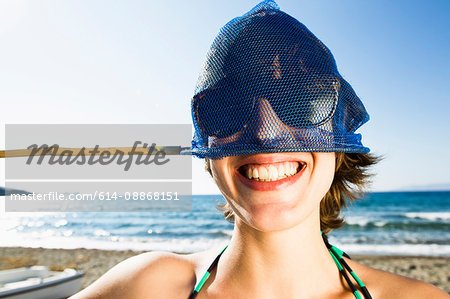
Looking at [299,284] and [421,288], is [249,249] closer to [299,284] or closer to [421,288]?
[299,284]

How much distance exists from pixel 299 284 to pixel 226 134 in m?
0.47

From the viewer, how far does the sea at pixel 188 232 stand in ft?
35.1

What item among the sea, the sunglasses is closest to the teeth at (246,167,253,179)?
the sunglasses

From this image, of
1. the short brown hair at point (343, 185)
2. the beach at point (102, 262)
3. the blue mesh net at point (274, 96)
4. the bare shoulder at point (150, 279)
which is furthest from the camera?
the beach at point (102, 262)

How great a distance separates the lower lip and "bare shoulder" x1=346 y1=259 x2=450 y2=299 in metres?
0.41

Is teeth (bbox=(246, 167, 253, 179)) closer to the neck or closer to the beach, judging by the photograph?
the neck

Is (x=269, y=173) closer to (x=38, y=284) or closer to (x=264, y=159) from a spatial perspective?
(x=264, y=159)

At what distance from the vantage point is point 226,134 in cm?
98

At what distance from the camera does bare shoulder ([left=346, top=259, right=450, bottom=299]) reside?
1041 millimetres

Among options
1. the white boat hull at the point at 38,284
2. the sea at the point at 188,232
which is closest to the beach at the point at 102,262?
the sea at the point at 188,232

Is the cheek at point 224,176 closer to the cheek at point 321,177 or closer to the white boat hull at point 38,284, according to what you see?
the cheek at point 321,177

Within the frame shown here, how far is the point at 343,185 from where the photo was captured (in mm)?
1519

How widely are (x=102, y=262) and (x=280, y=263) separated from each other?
24.5 ft

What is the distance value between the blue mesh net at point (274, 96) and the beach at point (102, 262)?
5.75 meters
